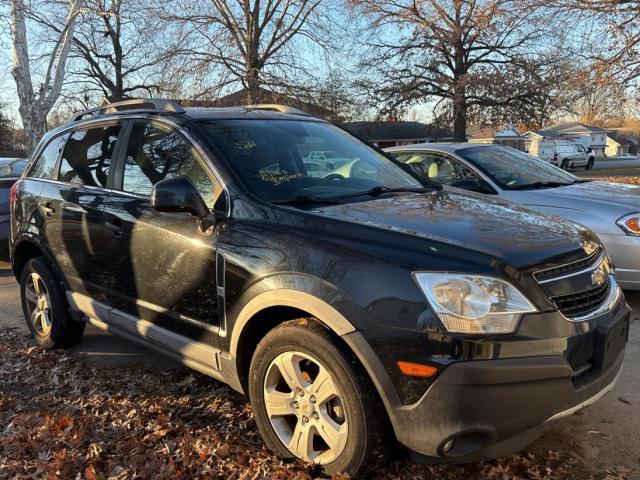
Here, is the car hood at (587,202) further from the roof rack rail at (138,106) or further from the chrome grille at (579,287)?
the roof rack rail at (138,106)

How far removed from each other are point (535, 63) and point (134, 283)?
2607 centimetres

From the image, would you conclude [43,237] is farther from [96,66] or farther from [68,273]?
[96,66]

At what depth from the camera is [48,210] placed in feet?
14.6

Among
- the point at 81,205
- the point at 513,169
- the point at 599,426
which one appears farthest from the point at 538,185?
the point at 81,205

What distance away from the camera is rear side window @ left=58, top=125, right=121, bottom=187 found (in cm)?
407

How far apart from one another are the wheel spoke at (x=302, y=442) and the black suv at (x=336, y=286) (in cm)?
1

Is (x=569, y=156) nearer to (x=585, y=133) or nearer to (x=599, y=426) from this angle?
(x=599, y=426)

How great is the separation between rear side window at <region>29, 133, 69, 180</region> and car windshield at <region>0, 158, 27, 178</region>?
5.51 metres

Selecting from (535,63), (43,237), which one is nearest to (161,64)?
(535,63)

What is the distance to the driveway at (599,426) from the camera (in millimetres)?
2867

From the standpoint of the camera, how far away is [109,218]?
149 inches

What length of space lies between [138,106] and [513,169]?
13.4ft

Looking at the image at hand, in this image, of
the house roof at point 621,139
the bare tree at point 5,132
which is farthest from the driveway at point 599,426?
the house roof at point 621,139

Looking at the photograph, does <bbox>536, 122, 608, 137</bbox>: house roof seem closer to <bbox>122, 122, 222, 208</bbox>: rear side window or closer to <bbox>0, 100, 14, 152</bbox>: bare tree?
<bbox>0, 100, 14, 152</bbox>: bare tree
